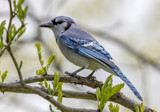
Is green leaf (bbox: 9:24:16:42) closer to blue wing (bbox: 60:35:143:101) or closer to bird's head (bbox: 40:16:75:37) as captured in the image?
blue wing (bbox: 60:35:143:101)

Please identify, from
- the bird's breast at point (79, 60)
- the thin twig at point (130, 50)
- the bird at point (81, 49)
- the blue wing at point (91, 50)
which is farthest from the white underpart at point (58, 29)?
the thin twig at point (130, 50)

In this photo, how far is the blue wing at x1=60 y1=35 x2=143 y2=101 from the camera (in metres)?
3.91

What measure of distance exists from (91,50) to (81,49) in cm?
13

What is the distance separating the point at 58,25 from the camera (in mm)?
4785

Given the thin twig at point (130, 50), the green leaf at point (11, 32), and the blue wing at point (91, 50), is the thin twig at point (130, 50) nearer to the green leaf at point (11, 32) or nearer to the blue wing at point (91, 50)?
the blue wing at point (91, 50)

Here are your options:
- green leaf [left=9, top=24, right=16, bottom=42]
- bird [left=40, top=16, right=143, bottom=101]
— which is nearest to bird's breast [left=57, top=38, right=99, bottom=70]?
bird [left=40, top=16, right=143, bottom=101]

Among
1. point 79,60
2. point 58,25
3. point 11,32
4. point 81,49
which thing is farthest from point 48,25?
point 11,32

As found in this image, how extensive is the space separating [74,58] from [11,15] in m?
1.71

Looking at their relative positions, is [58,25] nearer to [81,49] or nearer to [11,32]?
[81,49]

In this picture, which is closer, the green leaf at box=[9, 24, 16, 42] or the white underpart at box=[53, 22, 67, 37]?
the green leaf at box=[9, 24, 16, 42]

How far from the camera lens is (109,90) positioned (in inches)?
96.2

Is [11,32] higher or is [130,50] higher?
[11,32]

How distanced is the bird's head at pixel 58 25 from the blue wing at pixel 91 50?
261 mm

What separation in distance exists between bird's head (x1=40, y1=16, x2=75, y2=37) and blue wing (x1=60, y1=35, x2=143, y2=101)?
0.26 metres
